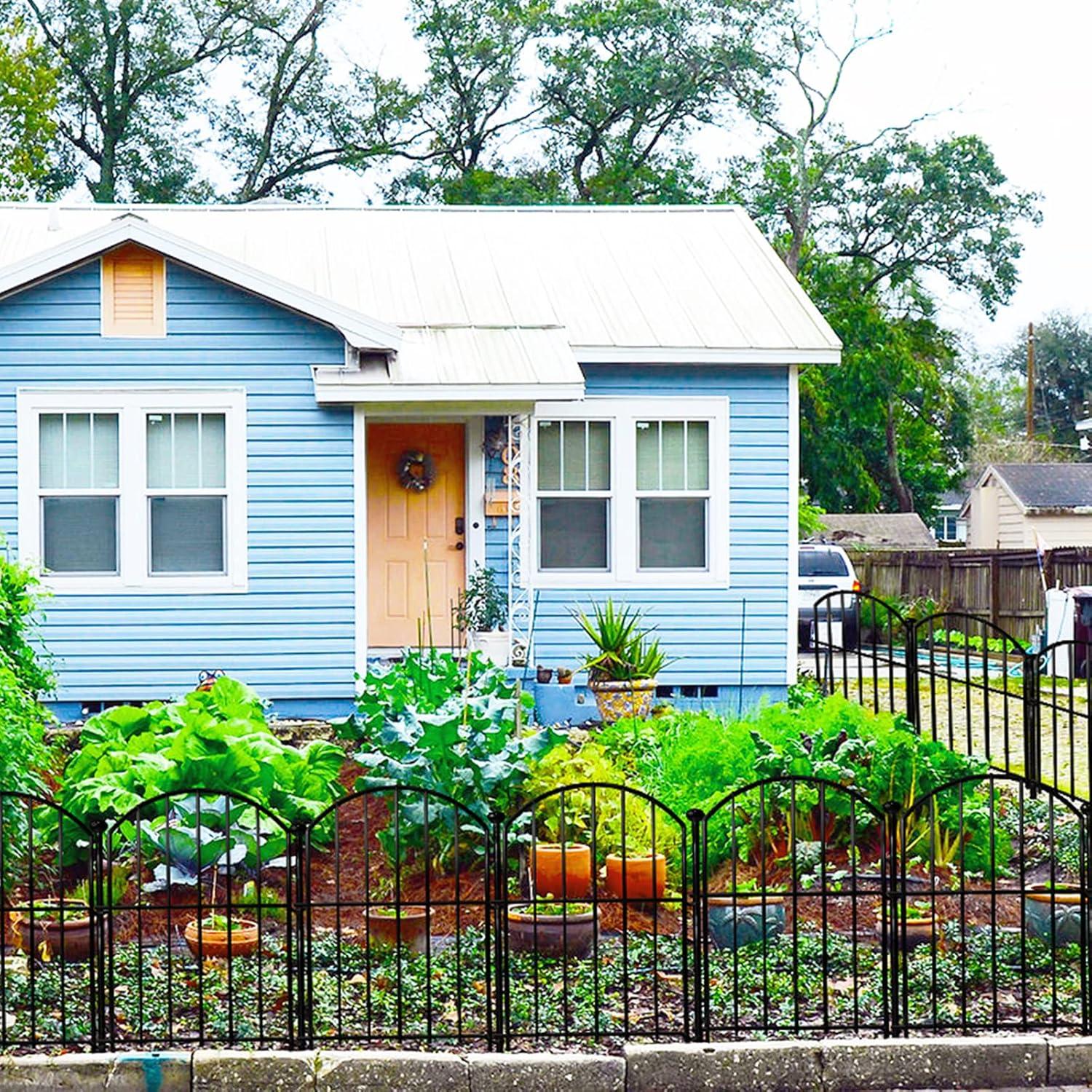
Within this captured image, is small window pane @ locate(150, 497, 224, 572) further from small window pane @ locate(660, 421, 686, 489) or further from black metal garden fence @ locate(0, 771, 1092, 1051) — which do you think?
black metal garden fence @ locate(0, 771, 1092, 1051)

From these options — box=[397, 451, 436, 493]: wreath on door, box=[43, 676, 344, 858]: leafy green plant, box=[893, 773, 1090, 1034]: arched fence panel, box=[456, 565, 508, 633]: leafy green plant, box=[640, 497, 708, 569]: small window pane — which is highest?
box=[397, 451, 436, 493]: wreath on door

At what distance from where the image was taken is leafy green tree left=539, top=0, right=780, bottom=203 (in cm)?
3559

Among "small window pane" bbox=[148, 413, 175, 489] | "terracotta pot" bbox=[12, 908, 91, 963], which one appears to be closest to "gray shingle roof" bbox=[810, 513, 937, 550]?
"small window pane" bbox=[148, 413, 175, 489]

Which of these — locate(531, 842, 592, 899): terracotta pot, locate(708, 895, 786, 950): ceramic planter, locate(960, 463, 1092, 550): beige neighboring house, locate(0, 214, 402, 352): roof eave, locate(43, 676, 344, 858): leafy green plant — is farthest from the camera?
locate(960, 463, 1092, 550): beige neighboring house

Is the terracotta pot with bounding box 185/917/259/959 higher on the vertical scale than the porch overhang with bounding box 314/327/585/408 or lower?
lower

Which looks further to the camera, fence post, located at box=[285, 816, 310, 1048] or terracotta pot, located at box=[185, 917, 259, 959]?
terracotta pot, located at box=[185, 917, 259, 959]

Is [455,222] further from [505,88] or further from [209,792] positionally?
[505,88]

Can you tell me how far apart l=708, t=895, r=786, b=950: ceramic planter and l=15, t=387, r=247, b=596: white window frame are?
6.37m

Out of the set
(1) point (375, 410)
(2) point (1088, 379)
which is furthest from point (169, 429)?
(2) point (1088, 379)

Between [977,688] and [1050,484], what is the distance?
28.5 metres

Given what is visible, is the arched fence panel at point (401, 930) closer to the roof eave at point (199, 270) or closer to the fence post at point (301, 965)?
the fence post at point (301, 965)

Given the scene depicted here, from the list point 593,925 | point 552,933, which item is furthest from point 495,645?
point 593,925

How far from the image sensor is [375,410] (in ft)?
41.8

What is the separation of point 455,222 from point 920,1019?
12.1m
